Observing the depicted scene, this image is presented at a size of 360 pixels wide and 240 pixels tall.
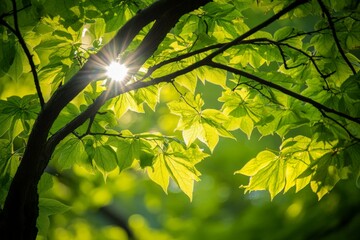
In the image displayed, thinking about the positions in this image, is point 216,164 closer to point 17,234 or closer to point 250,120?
point 250,120

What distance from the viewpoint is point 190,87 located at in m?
1.23

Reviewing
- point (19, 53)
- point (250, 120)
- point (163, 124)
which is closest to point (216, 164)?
point (163, 124)

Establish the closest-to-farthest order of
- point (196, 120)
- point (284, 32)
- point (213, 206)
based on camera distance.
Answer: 1. point (284, 32)
2. point (196, 120)
3. point (213, 206)

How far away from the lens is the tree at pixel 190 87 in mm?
982

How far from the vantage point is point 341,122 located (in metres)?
1.15

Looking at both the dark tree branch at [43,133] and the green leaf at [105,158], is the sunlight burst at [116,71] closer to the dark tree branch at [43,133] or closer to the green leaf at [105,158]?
the dark tree branch at [43,133]

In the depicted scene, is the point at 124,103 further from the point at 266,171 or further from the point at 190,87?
the point at 266,171

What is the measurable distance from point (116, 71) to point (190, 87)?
0.31 meters

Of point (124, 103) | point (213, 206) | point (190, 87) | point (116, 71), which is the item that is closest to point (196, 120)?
point (190, 87)

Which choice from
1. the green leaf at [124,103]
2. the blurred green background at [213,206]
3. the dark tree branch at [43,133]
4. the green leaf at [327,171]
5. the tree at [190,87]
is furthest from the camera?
the blurred green background at [213,206]

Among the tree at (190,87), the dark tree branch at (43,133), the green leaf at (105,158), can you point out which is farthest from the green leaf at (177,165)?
the dark tree branch at (43,133)

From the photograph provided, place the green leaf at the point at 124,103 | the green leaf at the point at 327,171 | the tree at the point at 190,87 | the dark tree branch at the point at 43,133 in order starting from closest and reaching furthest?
the dark tree branch at the point at 43,133 < the tree at the point at 190,87 < the green leaf at the point at 327,171 < the green leaf at the point at 124,103

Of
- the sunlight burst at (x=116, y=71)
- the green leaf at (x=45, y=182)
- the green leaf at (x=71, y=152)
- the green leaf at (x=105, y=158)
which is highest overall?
the sunlight burst at (x=116, y=71)

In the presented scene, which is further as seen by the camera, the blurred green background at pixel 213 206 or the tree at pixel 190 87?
the blurred green background at pixel 213 206
